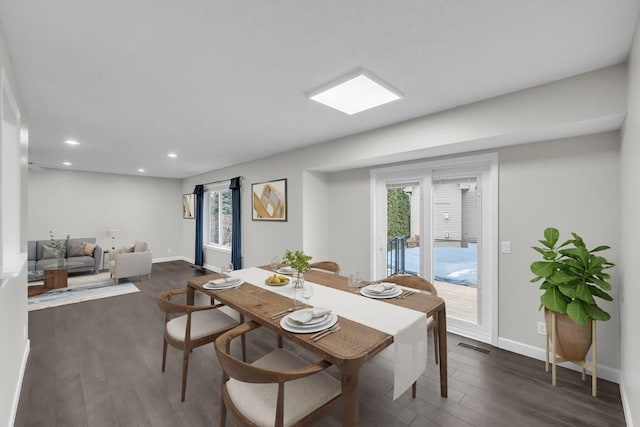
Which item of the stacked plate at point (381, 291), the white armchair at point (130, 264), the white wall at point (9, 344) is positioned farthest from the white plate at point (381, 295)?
the white armchair at point (130, 264)

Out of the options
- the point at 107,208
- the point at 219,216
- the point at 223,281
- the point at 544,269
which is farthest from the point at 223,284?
the point at 107,208

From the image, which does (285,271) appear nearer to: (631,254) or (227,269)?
(227,269)

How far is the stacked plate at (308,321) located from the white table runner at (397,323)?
0.52ft

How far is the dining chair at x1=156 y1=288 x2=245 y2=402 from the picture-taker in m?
2.07

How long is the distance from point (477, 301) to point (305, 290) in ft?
7.34

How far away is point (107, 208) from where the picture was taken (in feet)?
23.2

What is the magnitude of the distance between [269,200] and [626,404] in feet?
15.0

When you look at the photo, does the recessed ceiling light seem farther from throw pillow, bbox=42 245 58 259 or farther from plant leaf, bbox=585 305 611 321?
throw pillow, bbox=42 245 58 259

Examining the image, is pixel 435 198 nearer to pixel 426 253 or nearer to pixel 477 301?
pixel 426 253

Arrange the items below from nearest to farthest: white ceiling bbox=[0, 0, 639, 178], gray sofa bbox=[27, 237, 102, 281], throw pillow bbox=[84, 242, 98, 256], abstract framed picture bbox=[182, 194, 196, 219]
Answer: white ceiling bbox=[0, 0, 639, 178] < gray sofa bbox=[27, 237, 102, 281] < throw pillow bbox=[84, 242, 98, 256] < abstract framed picture bbox=[182, 194, 196, 219]

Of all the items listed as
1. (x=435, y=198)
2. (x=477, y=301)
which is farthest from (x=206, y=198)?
(x=477, y=301)

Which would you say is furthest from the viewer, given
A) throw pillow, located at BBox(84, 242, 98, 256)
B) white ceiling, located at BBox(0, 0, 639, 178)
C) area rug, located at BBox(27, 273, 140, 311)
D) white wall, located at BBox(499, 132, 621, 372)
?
throw pillow, located at BBox(84, 242, 98, 256)

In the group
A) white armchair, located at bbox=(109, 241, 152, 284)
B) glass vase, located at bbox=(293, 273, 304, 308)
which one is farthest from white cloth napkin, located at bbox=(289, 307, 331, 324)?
white armchair, located at bbox=(109, 241, 152, 284)

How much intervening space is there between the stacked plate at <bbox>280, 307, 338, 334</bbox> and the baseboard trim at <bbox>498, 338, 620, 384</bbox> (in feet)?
7.15
